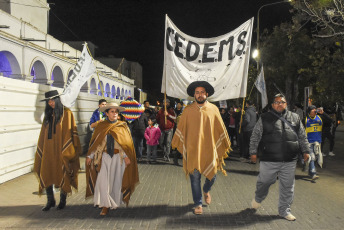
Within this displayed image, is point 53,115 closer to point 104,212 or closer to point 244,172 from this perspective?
point 104,212

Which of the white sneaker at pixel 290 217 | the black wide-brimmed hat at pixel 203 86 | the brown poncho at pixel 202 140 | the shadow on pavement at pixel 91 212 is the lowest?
the shadow on pavement at pixel 91 212

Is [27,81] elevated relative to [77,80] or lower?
elevated

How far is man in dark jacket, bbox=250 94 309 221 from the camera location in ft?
16.4

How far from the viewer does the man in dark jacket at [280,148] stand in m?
5.00

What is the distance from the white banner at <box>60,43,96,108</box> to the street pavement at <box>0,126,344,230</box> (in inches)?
72.5

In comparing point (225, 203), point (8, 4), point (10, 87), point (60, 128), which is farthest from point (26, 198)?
point (8, 4)

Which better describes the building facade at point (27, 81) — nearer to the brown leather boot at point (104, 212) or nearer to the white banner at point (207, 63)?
the white banner at point (207, 63)

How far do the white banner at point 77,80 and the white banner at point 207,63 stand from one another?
157 centimetres

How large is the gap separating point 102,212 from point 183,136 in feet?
5.73

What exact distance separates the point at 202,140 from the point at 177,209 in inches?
49.2

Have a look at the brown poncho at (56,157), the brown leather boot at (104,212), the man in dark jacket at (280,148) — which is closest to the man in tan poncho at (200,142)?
the man in dark jacket at (280,148)

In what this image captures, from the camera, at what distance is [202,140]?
526 centimetres

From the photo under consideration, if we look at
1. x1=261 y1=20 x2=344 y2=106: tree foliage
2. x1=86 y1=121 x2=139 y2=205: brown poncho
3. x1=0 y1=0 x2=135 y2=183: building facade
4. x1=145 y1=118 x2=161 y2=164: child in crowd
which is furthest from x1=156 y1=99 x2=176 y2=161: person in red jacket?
x1=261 y1=20 x2=344 y2=106: tree foliage

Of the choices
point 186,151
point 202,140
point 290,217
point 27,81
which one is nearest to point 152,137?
point 27,81
